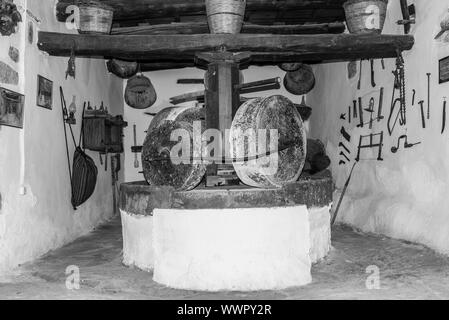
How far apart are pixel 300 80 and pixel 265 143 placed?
473cm

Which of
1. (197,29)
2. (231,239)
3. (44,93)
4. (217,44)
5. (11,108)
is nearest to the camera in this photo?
(231,239)

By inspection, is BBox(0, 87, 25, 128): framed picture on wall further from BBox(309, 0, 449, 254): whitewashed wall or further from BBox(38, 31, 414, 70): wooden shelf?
BBox(309, 0, 449, 254): whitewashed wall

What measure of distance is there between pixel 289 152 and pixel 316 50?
1.21 metres

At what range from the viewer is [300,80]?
27.4 feet

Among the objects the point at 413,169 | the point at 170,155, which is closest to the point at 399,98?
the point at 413,169

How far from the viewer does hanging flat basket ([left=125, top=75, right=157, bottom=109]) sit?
27.3 ft

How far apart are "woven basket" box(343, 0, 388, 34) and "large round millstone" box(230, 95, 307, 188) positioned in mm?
1176

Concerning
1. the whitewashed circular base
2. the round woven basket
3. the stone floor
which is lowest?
the stone floor

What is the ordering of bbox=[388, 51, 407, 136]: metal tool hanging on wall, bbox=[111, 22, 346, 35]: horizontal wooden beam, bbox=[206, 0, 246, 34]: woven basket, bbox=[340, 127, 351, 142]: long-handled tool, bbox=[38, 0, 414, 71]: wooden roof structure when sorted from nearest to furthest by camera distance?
1. bbox=[206, 0, 246, 34]: woven basket
2. bbox=[38, 0, 414, 71]: wooden roof structure
3. bbox=[388, 51, 407, 136]: metal tool hanging on wall
4. bbox=[111, 22, 346, 35]: horizontal wooden beam
5. bbox=[340, 127, 351, 142]: long-handled tool

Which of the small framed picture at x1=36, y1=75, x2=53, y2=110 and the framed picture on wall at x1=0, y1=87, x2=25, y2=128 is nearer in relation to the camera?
the framed picture on wall at x1=0, y1=87, x2=25, y2=128

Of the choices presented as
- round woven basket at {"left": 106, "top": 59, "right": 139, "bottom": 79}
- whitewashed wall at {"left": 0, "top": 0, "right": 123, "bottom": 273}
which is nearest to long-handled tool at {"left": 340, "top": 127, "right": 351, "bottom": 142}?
round woven basket at {"left": 106, "top": 59, "right": 139, "bottom": 79}

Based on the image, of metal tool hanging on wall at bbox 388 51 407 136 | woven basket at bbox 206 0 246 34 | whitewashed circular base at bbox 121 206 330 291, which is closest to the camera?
whitewashed circular base at bbox 121 206 330 291

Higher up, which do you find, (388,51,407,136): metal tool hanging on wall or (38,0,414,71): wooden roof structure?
(38,0,414,71): wooden roof structure

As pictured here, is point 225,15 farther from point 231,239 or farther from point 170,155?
point 231,239
